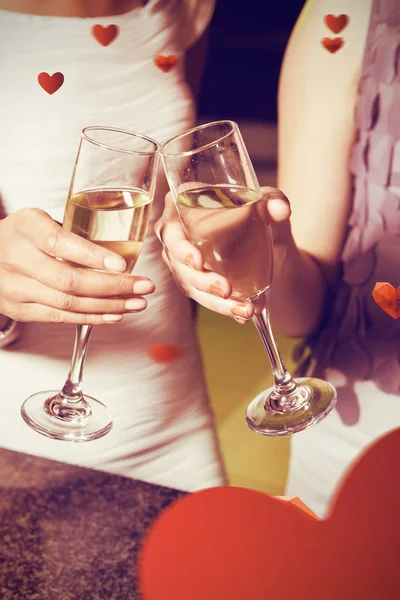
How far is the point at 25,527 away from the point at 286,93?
626 millimetres

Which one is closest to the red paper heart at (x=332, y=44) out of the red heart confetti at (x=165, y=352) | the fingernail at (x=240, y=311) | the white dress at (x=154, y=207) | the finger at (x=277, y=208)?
the white dress at (x=154, y=207)

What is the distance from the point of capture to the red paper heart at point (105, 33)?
2.77ft

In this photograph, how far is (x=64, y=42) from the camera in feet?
2.80

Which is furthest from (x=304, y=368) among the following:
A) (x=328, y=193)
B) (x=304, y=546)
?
(x=304, y=546)

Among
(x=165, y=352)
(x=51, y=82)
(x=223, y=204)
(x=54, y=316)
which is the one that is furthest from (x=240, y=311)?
(x=51, y=82)

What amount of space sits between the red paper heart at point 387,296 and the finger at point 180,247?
1.08 ft

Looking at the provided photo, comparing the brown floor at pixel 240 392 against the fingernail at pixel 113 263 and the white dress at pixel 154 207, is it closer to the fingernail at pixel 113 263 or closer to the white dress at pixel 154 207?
the white dress at pixel 154 207

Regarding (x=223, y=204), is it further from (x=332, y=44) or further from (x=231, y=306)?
(x=332, y=44)

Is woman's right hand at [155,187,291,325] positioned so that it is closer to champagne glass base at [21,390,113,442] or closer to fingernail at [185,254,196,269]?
fingernail at [185,254,196,269]

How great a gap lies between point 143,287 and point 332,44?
41 centimetres

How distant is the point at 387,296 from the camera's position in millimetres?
858

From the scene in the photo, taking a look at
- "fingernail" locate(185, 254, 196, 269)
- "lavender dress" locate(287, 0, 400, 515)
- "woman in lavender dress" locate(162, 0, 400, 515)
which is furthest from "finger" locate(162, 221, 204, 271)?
"lavender dress" locate(287, 0, 400, 515)

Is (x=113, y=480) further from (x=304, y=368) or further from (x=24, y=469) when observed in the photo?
(x=304, y=368)

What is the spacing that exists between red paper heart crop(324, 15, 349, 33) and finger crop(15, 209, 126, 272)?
420 mm
